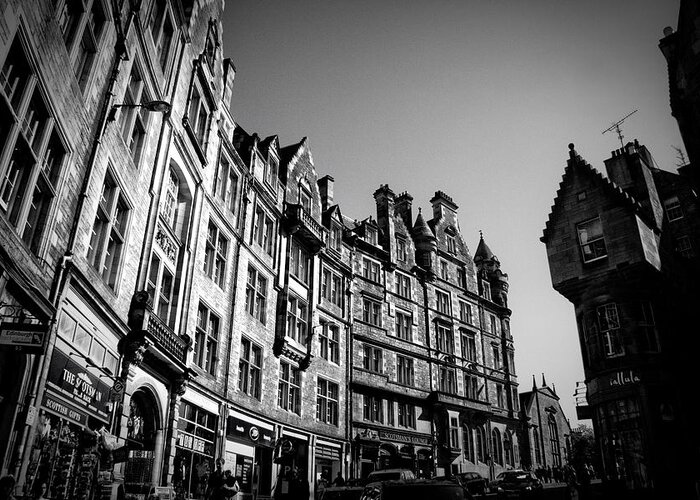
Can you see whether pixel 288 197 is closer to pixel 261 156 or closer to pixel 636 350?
pixel 261 156

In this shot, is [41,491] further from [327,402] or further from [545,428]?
[545,428]

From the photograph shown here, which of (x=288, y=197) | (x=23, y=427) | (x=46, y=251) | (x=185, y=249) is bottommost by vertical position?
(x=23, y=427)

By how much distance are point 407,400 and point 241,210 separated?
Answer: 18737mm

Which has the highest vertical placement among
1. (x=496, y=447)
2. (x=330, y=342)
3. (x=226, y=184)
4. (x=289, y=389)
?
(x=226, y=184)

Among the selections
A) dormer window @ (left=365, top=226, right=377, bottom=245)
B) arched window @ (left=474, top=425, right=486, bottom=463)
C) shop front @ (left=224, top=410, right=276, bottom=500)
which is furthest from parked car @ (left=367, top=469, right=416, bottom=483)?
arched window @ (left=474, top=425, right=486, bottom=463)

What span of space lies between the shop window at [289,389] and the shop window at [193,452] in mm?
6540

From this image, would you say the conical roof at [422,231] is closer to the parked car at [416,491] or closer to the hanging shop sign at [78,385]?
the hanging shop sign at [78,385]

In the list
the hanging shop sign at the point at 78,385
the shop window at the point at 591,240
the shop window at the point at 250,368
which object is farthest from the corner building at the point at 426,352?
the hanging shop sign at the point at 78,385

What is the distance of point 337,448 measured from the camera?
98.7 ft

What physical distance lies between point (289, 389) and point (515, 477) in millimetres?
11708

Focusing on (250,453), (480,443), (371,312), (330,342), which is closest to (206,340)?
(250,453)

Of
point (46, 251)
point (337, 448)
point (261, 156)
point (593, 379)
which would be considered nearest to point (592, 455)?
point (593, 379)

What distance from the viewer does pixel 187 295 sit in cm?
1939

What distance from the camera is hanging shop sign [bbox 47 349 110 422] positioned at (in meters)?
11.4
